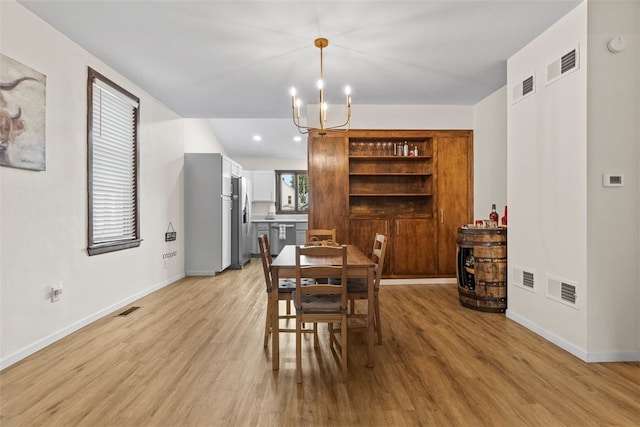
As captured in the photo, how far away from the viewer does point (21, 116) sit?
105 inches

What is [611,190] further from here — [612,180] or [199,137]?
[199,137]

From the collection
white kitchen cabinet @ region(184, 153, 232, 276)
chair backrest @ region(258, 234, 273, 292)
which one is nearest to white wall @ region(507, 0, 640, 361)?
chair backrest @ region(258, 234, 273, 292)

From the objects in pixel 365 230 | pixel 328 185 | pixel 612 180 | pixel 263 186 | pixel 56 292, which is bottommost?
pixel 56 292

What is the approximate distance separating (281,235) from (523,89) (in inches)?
240

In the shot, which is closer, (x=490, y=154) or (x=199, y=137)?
(x=490, y=154)

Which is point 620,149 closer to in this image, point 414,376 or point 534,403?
point 534,403

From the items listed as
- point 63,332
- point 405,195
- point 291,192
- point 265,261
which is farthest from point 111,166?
point 291,192

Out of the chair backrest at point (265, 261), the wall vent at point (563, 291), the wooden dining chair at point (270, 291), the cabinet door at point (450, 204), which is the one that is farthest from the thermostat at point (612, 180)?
the cabinet door at point (450, 204)

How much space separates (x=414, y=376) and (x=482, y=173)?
12.2ft

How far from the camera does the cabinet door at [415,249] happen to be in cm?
534

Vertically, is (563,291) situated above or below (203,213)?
below

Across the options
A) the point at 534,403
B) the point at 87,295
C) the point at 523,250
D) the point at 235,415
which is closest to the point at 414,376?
the point at 534,403

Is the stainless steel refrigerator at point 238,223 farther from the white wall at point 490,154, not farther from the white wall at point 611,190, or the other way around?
the white wall at point 611,190

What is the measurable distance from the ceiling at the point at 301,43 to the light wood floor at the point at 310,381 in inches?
106
